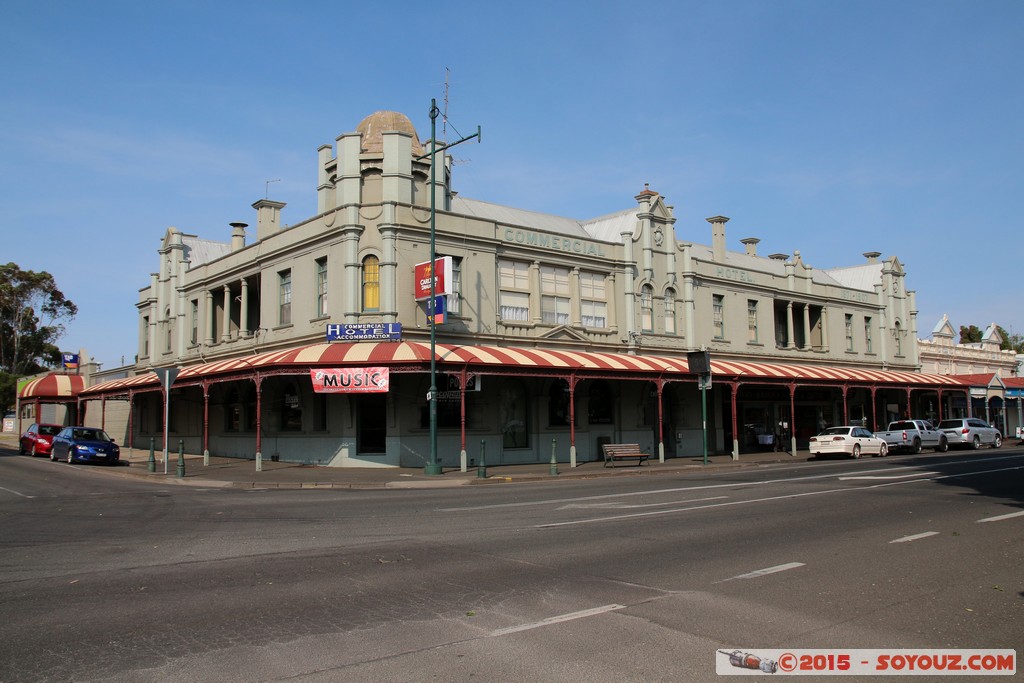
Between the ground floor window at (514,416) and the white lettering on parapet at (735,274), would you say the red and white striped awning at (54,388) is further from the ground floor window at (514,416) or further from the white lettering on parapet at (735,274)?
the white lettering on parapet at (735,274)

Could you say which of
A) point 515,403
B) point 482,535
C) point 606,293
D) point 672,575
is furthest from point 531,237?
point 672,575

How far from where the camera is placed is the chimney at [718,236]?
137ft

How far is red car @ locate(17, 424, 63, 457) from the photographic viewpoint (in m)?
36.3

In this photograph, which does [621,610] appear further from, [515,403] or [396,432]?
[515,403]

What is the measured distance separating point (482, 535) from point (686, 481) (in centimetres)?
1166

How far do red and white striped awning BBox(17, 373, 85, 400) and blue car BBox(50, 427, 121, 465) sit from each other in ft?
36.0

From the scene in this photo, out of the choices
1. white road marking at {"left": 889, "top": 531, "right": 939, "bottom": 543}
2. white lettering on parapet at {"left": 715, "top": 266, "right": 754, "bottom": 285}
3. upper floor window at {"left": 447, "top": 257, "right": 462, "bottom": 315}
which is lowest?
white road marking at {"left": 889, "top": 531, "right": 939, "bottom": 543}

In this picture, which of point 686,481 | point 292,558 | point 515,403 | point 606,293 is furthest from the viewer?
point 606,293

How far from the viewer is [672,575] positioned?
27.3 ft

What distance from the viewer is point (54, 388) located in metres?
43.7

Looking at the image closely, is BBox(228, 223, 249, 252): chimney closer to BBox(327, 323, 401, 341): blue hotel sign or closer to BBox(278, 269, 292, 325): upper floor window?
BBox(278, 269, 292, 325): upper floor window

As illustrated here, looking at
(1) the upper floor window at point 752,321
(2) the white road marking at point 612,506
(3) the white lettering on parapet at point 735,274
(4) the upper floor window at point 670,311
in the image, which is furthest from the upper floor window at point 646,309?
(2) the white road marking at point 612,506

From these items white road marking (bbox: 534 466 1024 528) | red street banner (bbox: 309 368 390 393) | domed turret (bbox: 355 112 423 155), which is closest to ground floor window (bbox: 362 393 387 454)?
red street banner (bbox: 309 368 390 393)

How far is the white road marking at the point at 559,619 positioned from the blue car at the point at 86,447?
97.6 ft
